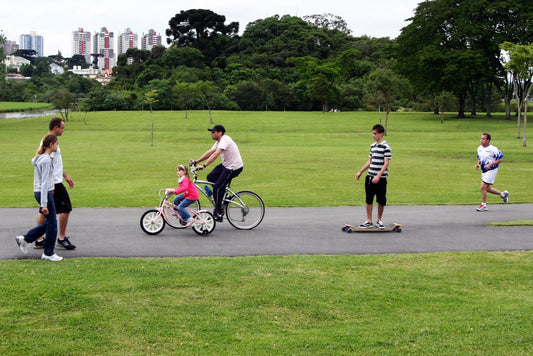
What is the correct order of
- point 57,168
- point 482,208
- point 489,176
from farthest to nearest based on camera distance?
point 489,176 → point 482,208 → point 57,168

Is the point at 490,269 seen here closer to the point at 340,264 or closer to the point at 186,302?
the point at 340,264

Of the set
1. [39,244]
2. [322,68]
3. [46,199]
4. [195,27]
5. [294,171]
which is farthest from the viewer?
[195,27]

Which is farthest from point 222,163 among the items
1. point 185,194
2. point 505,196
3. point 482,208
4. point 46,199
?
point 505,196

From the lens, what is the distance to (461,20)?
61.4m

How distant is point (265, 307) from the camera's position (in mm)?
5797

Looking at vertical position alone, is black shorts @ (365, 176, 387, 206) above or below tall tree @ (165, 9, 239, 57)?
below

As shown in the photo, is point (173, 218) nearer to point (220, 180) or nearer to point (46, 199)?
point (220, 180)

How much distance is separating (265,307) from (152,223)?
4306 millimetres

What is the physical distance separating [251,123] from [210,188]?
49.9 metres

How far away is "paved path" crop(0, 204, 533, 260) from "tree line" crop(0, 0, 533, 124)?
96.5 ft

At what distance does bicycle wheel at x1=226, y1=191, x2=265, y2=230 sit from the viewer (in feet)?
33.3

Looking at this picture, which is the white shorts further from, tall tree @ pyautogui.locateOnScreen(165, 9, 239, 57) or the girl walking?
tall tree @ pyautogui.locateOnScreen(165, 9, 239, 57)

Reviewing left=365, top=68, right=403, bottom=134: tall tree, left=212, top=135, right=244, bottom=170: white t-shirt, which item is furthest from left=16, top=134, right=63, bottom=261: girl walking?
left=365, top=68, right=403, bottom=134: tall tree

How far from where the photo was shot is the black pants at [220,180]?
9852 mm
